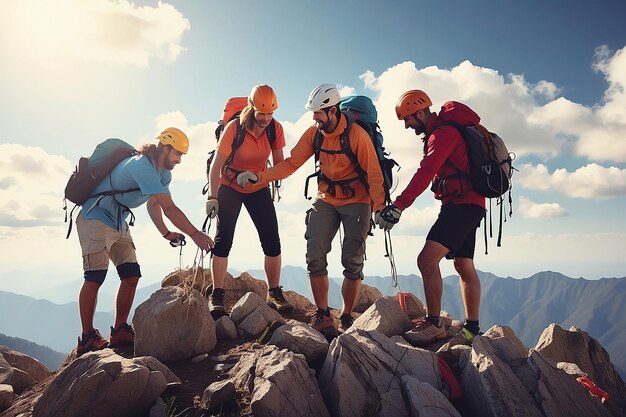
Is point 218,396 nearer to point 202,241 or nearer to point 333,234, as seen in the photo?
point 202,241

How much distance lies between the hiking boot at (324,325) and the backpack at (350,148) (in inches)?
102

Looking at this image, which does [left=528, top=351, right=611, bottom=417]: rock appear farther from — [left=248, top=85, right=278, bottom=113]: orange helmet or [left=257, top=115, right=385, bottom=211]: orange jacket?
[left=248, top=85, right=278, bottom=113]: orange helmet

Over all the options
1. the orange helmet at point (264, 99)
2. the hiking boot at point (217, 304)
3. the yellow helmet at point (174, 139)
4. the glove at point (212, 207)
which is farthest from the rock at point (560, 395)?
the yellow helmet at point (174, 139)

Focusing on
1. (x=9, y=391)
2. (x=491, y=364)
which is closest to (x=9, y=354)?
(x=9, y=391)

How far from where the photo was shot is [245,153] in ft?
28.7

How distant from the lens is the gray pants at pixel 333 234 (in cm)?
787

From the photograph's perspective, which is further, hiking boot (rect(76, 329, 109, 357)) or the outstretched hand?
hiking boot (rect(76, 329, 109, 357))

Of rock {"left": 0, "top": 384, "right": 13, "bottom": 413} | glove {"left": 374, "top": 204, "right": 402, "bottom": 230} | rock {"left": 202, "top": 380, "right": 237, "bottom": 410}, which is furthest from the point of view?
glove {"left": 374, "top": 204, "right": 402, "bottom": 230}

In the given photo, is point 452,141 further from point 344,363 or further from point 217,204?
point 217,204

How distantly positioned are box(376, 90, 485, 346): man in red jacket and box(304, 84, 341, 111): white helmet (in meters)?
1.34

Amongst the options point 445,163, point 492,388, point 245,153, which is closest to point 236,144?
point 245,153

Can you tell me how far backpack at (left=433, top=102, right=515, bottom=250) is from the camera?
714 centimetres

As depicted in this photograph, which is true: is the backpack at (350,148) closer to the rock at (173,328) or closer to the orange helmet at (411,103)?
the orange helmet at (411,103)

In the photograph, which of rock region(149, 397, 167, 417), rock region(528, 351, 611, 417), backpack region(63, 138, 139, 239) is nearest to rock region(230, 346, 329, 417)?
rock region(149, 397, 167, 417)
